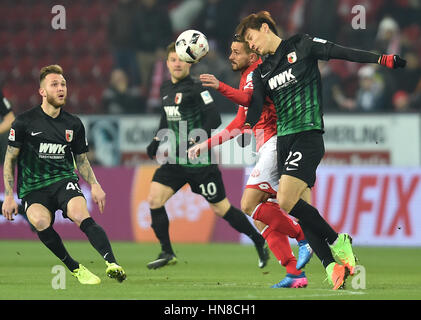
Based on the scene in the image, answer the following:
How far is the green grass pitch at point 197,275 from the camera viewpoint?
800 centimetres

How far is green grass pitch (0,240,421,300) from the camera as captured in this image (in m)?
8.00

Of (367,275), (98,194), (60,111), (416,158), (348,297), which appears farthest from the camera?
(416,158)

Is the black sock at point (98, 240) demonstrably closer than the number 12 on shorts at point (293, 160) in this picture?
No

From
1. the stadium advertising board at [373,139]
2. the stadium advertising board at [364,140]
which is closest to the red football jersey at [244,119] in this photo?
the stadium advertising board at [364,140]

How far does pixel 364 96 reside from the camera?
1655 cm

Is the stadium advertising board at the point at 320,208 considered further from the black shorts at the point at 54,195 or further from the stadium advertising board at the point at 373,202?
the black shorts at the point at 54,195

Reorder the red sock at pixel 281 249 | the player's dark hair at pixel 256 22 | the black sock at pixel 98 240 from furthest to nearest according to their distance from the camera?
the red sock at pixel 281 249, the black sock at pixel 98 240, the player's dark hair at pixel 256 22

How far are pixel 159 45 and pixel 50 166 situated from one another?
387 inches

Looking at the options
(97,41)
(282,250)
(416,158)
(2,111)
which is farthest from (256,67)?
(97,41)

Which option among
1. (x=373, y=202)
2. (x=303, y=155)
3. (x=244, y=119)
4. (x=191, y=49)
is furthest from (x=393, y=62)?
(x=373, y=202)

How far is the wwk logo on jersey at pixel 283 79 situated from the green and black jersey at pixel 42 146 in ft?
6.52

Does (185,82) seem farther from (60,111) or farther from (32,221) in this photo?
(32,221)

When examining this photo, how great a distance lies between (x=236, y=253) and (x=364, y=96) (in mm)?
4350

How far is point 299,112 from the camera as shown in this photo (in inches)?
330
